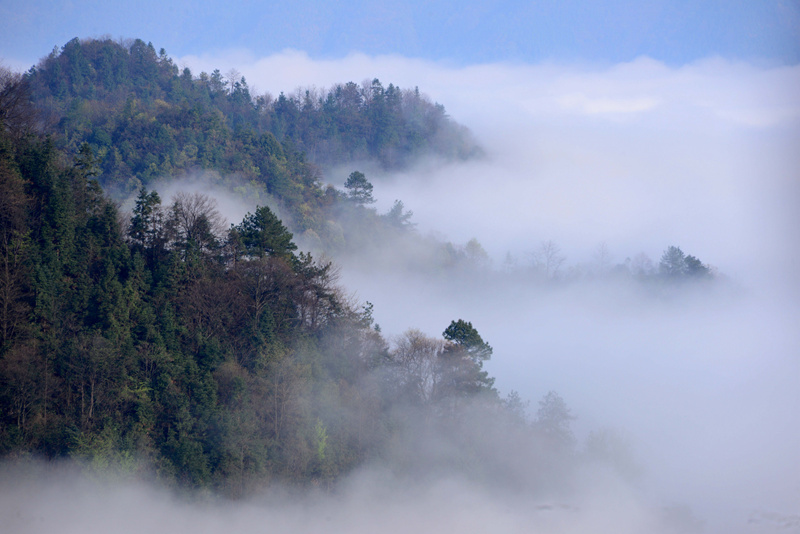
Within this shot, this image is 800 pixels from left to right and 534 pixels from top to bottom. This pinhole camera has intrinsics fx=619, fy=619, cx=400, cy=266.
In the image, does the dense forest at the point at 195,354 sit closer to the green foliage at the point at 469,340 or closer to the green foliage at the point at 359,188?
the green foliage at the point at 469,340

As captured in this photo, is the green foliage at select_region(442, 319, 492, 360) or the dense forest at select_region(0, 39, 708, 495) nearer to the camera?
the dense forest at select_region(0, 39, 708, 495)

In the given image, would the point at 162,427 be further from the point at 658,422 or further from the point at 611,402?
the point at 611,402

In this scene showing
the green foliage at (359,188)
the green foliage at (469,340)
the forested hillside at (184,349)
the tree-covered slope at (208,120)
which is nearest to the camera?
the forested hillside at (184,349)

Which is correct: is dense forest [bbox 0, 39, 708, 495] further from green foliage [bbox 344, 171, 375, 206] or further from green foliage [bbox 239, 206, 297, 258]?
green foliage [bbox 344, 171, 375, 206]

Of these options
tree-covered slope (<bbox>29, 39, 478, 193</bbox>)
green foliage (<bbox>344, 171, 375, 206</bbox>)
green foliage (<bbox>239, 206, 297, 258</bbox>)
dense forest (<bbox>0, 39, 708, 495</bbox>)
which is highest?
tree-covered slope (<bbox>29, 39, 478, 193</bbox>)

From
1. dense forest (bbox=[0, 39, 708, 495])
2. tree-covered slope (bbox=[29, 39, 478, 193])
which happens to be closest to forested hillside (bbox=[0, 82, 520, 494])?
dense forest (bbox=[0, 39, 708, 495])

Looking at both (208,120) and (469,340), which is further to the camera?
(208,120)

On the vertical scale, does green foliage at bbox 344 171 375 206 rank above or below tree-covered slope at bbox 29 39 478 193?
below

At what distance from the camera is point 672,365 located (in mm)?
91875

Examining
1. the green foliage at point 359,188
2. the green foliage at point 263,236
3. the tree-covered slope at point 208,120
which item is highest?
the tree-covered slope at point 208,120

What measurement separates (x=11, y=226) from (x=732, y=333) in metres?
106

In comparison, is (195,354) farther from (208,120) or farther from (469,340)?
(208,120)

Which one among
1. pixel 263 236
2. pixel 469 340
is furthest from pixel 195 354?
pixel 469 340

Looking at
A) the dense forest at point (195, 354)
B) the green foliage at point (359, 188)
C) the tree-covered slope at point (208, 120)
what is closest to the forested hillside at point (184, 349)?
the dense forest at point (195, 354)
